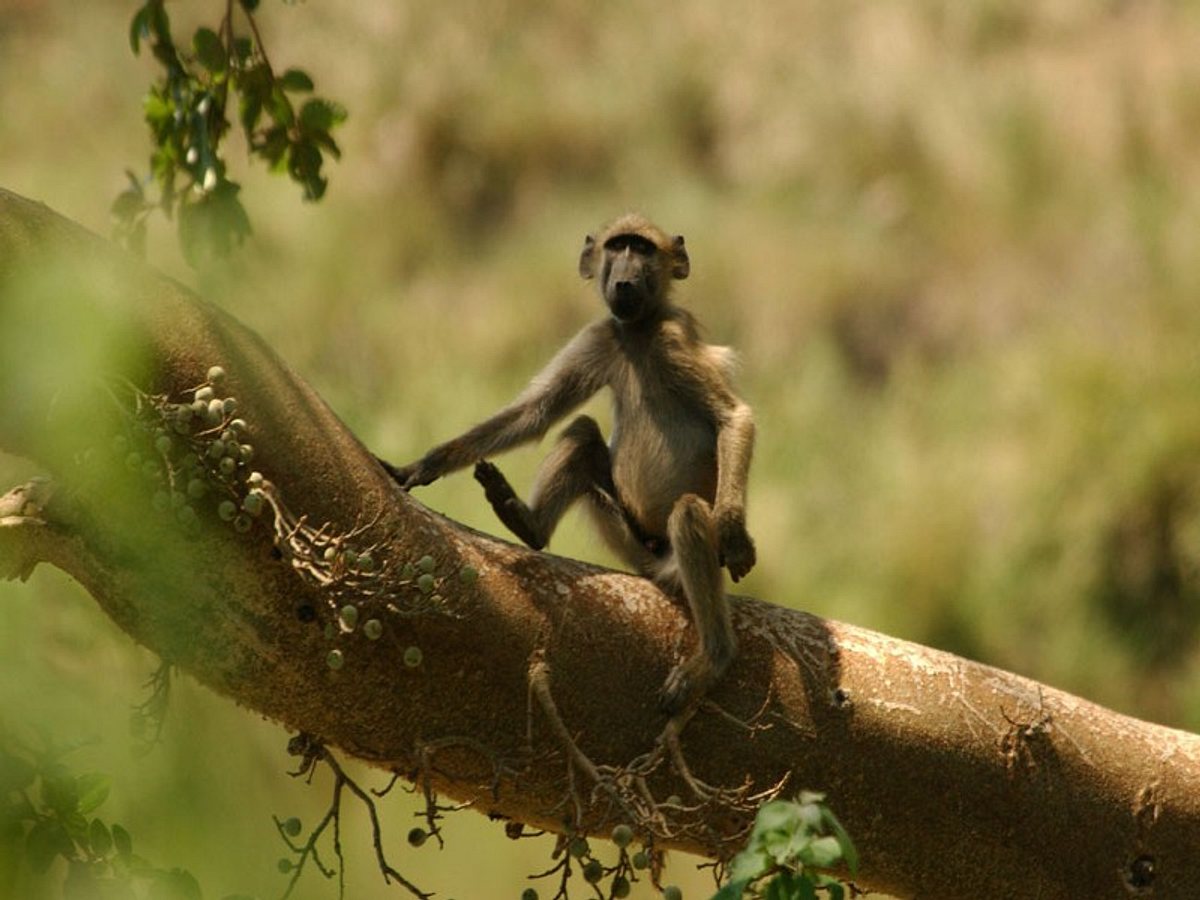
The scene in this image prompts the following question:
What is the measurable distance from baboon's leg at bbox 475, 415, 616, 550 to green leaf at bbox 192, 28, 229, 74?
155cm

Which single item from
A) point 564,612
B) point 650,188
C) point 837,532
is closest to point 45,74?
point 650,188

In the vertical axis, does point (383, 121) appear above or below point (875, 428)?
above

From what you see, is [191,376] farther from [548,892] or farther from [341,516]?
[548,892]

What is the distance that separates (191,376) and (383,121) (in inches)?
597

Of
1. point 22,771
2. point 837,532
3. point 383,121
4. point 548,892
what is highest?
point 383,121

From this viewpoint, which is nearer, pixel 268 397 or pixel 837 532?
pixel 268 397

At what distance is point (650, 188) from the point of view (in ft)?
62.3

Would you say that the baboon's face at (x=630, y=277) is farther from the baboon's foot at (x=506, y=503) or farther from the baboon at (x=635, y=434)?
the baboon's foot at (x=506, y=503)

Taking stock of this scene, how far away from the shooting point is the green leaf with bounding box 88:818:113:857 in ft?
9.05

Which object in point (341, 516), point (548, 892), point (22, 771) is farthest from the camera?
point (548, 892)

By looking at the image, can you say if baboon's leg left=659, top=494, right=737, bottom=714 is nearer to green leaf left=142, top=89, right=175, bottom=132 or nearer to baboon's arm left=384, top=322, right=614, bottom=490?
baboon's arm left=384, top=322, right=614, bottom=490

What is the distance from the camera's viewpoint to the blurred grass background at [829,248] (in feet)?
43.1

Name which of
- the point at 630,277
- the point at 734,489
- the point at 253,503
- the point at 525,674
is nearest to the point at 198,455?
the point at 253,503

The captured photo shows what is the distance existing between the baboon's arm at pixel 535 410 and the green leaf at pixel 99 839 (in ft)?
8.28
